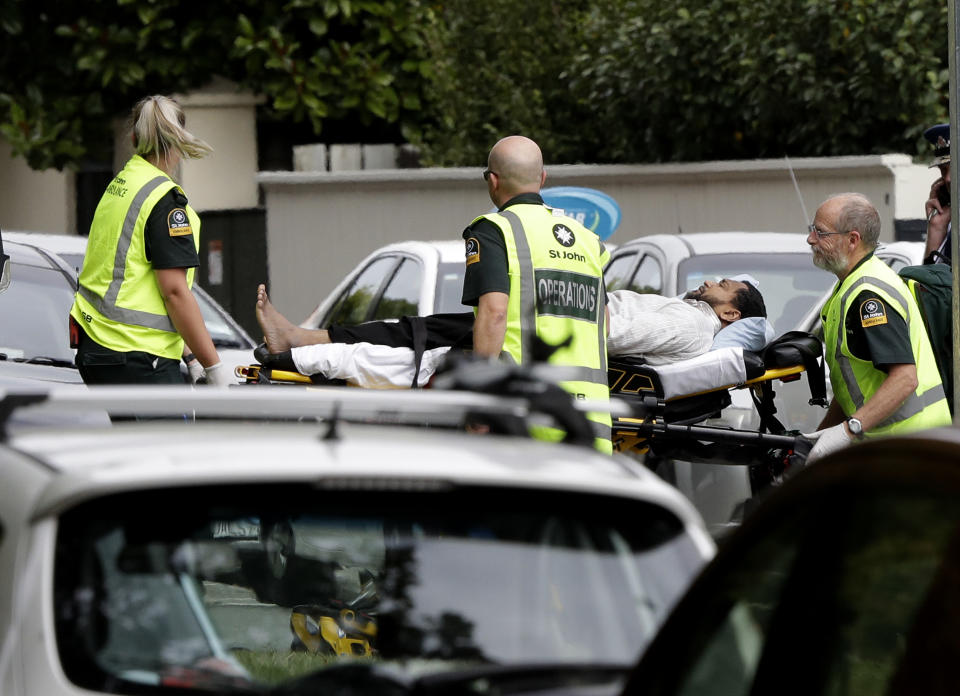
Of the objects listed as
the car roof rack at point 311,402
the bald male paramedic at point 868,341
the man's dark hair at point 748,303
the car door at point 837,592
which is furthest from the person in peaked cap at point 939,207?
the car door at point 837,592

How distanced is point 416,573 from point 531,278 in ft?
10.1

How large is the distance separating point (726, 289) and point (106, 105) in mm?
14876

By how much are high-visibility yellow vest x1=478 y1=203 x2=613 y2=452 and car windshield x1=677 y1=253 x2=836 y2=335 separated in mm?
3250

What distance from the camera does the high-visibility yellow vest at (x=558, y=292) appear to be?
5.75 m

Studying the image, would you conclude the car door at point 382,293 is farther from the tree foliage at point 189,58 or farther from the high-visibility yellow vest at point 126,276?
the tree foliage at point 189,58

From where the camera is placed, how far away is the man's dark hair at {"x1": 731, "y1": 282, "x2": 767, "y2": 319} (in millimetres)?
7449

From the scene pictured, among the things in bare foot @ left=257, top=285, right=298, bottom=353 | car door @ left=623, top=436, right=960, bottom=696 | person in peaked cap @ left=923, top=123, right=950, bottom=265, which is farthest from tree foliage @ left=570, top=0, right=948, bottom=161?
car door @ left=623, top=436, right=960, bottom=696

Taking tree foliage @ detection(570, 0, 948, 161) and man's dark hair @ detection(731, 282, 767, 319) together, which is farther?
tree foliage @ detection(570, 0, 948, 161)

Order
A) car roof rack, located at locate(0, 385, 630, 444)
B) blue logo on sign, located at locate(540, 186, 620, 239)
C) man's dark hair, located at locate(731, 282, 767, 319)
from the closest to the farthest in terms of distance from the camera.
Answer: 1. car roof rack, located at locate(0, 385, 630, 444)
2. man's dark hair, located at locate(731, 282, 767, 319)
3. blue logo on sign, located at locate(540, 186, 620, 239)

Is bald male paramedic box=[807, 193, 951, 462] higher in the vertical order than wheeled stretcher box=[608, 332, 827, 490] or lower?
higher

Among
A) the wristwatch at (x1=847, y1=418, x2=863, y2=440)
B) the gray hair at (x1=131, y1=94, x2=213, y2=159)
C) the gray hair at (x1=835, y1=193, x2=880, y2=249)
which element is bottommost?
the wristwatch at (x1=847, y1=418, x2=863, y2=440)

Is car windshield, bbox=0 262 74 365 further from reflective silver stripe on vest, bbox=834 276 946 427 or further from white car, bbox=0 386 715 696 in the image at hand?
white car, bbox=0 386 715 696

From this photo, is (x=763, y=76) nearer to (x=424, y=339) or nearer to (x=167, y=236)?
(x=424, y=339)

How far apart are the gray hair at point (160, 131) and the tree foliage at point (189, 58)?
1346 centimetres
